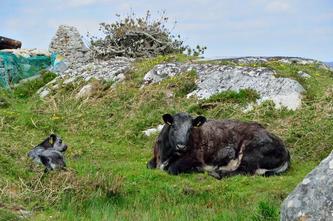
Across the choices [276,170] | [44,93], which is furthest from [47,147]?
[44,93]

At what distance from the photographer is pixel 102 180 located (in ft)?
39.2

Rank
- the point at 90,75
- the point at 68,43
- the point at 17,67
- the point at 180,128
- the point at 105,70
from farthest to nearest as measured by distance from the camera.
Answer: the point at 68,43, the point at 17,67, the point at 105,70, the point at 90,75, the point at 180,128

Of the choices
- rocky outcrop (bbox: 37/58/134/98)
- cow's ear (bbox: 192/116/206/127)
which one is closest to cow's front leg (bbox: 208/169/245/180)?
cow's ear (bbox: 192/116/206/127)

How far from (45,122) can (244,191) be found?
27.3 ft

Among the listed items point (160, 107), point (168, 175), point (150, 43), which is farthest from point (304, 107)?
point (150, 43)

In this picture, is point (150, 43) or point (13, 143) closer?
point (13, 143)

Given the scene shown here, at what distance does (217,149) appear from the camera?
15188 mm

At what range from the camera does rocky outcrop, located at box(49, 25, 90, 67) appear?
1320 inches

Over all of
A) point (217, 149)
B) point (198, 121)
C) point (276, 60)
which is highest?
point (276, 60)

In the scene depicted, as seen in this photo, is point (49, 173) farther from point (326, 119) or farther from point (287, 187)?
point (326, 119)

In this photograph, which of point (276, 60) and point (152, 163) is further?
point (276, 60)

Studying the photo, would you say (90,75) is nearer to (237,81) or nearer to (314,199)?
(237,81)

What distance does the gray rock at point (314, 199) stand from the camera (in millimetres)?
7363

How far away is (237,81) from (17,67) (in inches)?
423
